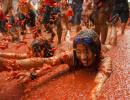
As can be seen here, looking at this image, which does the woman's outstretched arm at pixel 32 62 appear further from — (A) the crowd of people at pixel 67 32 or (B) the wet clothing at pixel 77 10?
(B) the wet clothing at pixel 77 10

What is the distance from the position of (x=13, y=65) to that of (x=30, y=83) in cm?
47

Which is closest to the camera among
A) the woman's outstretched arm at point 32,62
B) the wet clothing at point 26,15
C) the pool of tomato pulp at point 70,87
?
the pool of tomato pulp at point 70,87

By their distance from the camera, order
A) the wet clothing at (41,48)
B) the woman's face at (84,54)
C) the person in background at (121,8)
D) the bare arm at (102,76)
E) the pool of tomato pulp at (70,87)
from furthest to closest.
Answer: the person in background at (121,8) → the wet clothing at (41,48) → the woman's face at (84,54) → the pool of tomato pulp at (70,87) → the bare arm at (102,76)

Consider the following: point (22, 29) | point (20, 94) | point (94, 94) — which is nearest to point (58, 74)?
point (20, 94)

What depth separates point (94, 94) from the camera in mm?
4375

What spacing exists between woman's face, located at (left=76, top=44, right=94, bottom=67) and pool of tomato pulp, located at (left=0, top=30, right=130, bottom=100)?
29 centimetres

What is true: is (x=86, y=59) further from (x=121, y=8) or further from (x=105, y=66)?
(x=121, y=8)

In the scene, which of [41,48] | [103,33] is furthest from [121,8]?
[41,48]

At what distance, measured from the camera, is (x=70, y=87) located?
4.91 meters

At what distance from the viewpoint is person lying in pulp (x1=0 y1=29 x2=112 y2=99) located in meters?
4.72

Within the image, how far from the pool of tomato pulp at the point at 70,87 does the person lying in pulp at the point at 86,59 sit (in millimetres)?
103

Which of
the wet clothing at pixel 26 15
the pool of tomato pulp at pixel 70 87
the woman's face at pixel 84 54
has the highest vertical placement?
the wet clothing at pixel 26 15

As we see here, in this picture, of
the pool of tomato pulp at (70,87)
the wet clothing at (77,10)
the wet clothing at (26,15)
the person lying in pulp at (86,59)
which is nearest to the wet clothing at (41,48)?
the pool of tomato pulp at (70,87)

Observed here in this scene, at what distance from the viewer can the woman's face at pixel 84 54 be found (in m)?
4.72
